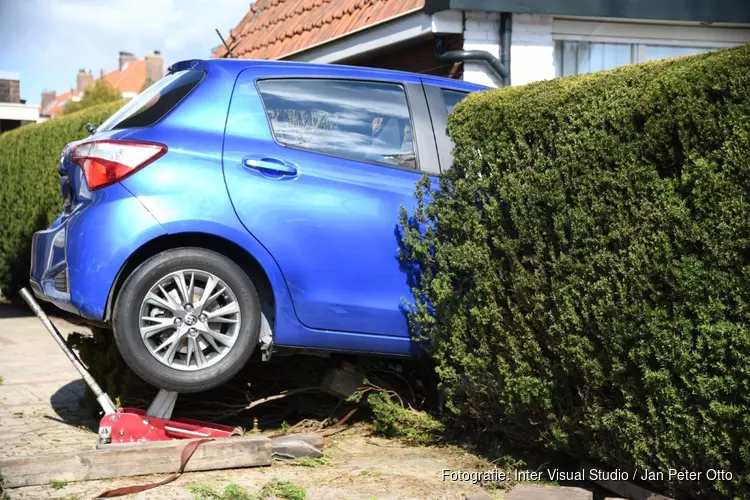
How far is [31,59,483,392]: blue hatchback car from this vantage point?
520cm

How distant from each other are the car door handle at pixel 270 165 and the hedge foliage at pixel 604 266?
2.49 ft

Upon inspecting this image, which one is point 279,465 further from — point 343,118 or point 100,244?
point 343,118

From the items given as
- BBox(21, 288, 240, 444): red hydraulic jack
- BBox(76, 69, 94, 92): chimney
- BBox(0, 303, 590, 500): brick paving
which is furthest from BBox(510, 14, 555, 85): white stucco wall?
BBox(76, 69, 94, 92): chimney

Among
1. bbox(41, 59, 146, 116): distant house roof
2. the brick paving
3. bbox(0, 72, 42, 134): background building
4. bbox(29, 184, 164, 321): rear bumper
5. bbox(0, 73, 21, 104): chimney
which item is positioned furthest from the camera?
bbox(41, 59, 146, 116): distant house roof

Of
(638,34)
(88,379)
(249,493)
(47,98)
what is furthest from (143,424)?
(47,98)

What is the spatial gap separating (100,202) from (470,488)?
2.52 meters

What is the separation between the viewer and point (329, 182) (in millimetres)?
5617

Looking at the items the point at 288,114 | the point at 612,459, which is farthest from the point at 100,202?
the point at 612,459

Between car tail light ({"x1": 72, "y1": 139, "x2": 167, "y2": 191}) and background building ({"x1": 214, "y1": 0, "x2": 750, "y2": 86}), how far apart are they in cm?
391

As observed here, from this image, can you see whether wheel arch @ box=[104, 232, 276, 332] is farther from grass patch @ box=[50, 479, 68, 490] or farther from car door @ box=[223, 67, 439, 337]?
grass patch @ box=[50, 479, 68, 490]

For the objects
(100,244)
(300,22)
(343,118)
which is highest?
(300,22)

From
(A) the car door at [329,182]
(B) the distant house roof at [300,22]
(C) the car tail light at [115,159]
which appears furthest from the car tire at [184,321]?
(B) the distant house roof at [300,22]

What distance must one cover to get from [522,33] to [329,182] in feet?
13.4

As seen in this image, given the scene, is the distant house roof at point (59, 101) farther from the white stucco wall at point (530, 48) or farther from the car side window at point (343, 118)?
the car side window at point (343, 118)
